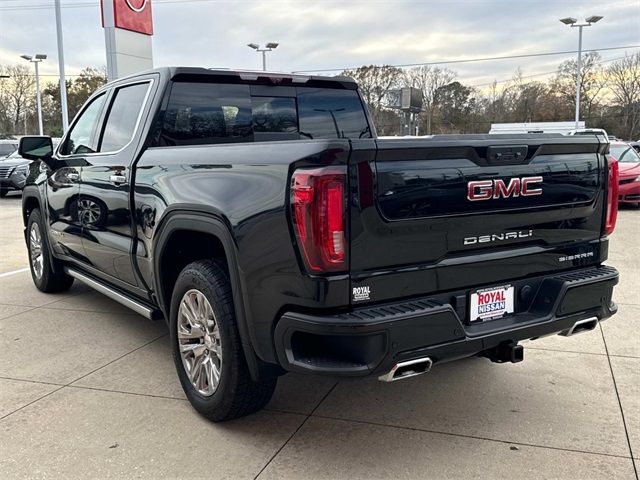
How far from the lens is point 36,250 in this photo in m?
6.17

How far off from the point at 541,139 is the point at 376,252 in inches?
44.3

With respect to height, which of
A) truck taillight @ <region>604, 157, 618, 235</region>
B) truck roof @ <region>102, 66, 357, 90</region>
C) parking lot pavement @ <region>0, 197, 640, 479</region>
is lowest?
parking lot pavement @ <region>0, 197, 640, 479</region>

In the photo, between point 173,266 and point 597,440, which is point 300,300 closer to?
point 173,266

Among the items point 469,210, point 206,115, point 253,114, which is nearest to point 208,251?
point 206,115

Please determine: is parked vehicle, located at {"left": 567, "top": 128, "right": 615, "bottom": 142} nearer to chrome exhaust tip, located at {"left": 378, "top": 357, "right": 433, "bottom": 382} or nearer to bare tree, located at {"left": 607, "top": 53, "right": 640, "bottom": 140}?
chrome exhaust tip, located at {"left": 378, "top": 357, "right": 433, "bottom": 382}

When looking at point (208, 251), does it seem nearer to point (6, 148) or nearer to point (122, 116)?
point (122, 116)

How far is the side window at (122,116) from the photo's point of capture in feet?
13.7

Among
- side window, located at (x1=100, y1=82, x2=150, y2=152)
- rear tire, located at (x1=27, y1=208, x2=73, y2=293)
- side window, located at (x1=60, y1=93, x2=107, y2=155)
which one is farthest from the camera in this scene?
rear tire, located at (x1=27, y1=208, x2=73, y2=293)

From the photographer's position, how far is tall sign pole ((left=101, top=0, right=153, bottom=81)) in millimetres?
18312

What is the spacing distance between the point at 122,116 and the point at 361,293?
2.67 metres

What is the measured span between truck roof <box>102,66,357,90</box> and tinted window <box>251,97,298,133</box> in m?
0.13

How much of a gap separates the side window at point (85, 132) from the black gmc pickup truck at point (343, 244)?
747 millimetres

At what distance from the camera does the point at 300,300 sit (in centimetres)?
258

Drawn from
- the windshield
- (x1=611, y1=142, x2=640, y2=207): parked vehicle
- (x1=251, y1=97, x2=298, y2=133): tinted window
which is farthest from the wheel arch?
the windshield
